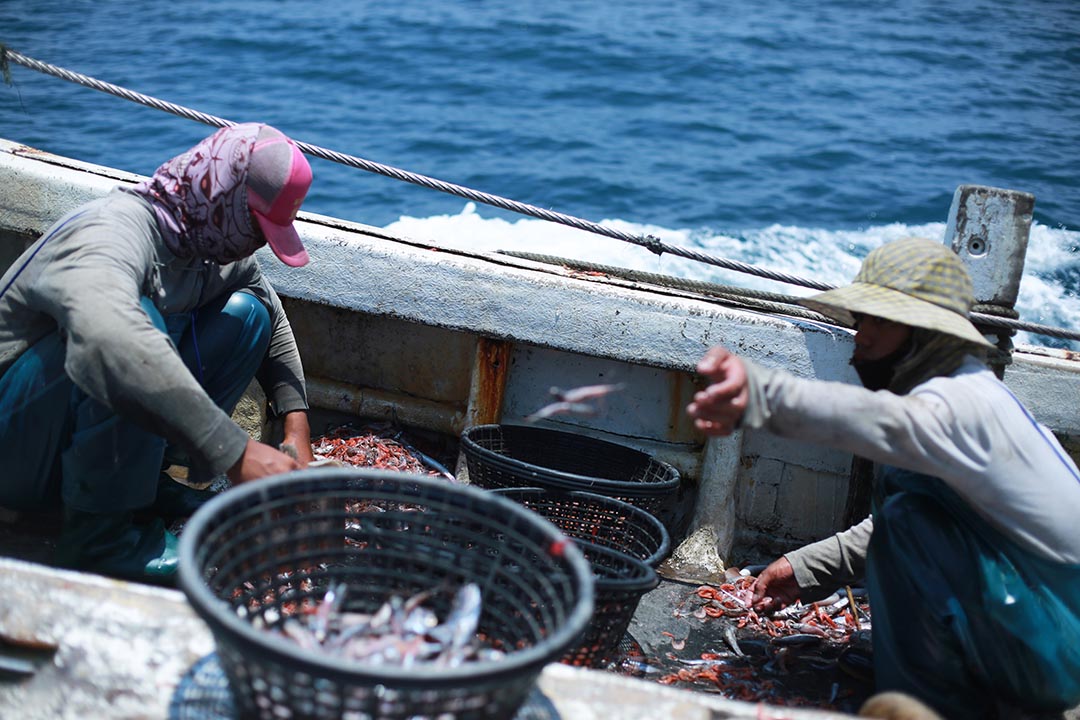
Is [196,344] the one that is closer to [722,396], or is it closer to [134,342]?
[134,342]

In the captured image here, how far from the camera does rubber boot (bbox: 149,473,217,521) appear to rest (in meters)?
3.88

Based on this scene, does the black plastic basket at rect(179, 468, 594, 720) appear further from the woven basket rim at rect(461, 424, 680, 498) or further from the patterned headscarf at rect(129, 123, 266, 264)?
the patterned headscarf at rect(129, 123, 266, 264)

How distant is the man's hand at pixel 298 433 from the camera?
379 cm

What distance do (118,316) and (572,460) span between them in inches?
85.8

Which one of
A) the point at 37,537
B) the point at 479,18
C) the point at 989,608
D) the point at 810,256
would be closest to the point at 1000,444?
the point at 989,608

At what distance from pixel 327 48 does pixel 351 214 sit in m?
7.26

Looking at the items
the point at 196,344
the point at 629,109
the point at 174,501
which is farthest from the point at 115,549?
the point at 629,109

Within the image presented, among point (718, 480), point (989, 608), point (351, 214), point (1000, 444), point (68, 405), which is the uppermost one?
point (1000, 444)

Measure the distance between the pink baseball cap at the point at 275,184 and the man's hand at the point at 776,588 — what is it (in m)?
2.00

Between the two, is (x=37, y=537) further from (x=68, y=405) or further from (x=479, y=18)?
(x=479, y=18)

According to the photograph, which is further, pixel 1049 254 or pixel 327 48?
pixel 327 48

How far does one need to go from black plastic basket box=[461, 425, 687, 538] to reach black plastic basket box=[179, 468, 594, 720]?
92cm

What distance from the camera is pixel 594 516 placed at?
12.8 feet

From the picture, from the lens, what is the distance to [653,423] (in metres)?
4.44
